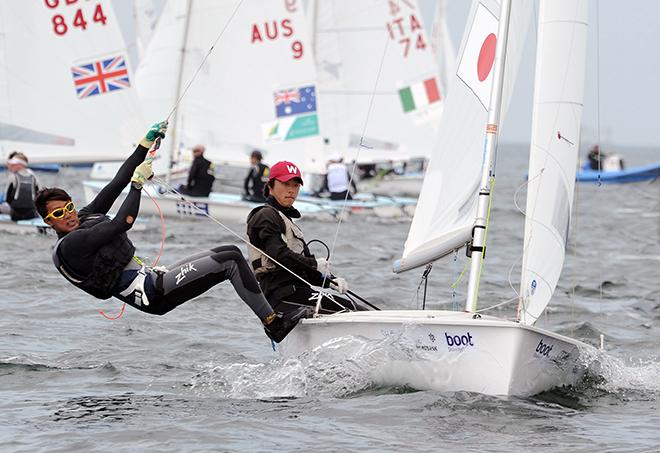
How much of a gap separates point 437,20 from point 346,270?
2616cm

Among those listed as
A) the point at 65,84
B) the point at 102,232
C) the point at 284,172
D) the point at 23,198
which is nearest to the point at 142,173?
the point at 102,232

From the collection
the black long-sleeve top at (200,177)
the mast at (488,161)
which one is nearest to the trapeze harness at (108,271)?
the mast at (488,161)

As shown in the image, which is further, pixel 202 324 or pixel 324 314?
pixel 202 324

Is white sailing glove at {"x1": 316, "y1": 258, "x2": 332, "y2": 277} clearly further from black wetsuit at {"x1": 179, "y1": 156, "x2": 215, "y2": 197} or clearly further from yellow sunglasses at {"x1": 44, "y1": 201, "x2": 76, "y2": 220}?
black wetsuit at {"x1": 179, "y1": 156, "x2": 215, "y2": 197}

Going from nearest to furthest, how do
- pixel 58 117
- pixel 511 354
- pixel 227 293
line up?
pixel 511 354 → pixel 227 293 → pixel 58 117

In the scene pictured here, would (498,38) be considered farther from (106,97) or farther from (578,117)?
(106,97)

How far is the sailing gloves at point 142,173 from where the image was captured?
567cm

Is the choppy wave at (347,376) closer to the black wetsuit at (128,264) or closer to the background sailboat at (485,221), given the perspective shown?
the background sailboat at (485,221)

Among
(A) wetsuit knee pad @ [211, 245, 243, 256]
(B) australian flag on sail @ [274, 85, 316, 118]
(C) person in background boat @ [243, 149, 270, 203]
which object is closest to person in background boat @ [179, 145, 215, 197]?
(C) person in background boat @ [243, 149, 270, 203]

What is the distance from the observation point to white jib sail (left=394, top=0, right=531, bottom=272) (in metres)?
6.38

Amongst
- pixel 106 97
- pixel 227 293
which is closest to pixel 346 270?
pixel 227 293

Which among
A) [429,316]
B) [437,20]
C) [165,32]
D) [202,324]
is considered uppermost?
[437,20]

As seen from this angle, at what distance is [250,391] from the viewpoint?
19.6 feet

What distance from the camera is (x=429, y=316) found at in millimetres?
→ 5758
